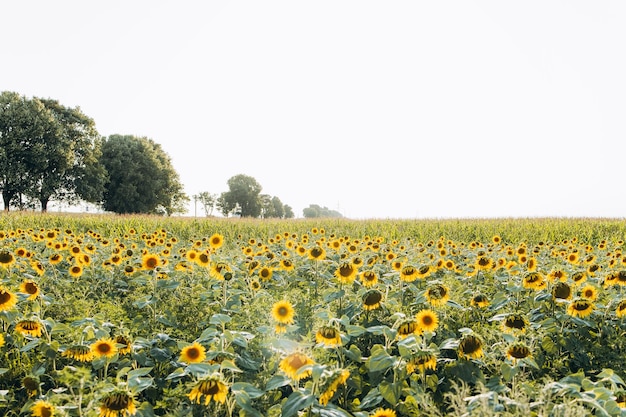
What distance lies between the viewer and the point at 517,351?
2.53 m

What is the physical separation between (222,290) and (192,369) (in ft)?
7.19

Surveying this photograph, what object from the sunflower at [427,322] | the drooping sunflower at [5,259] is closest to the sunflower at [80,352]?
the sunflower at [427,322]

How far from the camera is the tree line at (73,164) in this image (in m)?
34.3

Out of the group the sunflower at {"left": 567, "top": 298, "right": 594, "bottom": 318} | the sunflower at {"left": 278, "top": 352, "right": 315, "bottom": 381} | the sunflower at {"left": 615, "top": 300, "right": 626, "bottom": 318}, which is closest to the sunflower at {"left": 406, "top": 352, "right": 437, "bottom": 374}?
the sunflower at {"left": 278, "top": 352, "right": 315, "bottom": 381}

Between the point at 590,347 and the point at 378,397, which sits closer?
the point at 378,397

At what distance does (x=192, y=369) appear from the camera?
2174 mm

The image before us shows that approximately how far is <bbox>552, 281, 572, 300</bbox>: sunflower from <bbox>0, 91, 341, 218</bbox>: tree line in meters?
37.6

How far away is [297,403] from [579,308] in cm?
262

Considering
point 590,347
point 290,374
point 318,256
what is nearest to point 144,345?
point 290,374

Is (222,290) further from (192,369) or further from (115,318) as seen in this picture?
(192,369)

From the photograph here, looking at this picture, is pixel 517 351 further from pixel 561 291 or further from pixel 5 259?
pixel 5 259

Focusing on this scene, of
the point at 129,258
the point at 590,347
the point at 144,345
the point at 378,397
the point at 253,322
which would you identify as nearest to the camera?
the point at 378,397

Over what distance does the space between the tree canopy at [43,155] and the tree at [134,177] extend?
3.40 m

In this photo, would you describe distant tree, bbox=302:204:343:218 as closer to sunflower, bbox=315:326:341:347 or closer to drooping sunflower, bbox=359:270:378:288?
drooping sunflower, bbox=359:270:378:288
